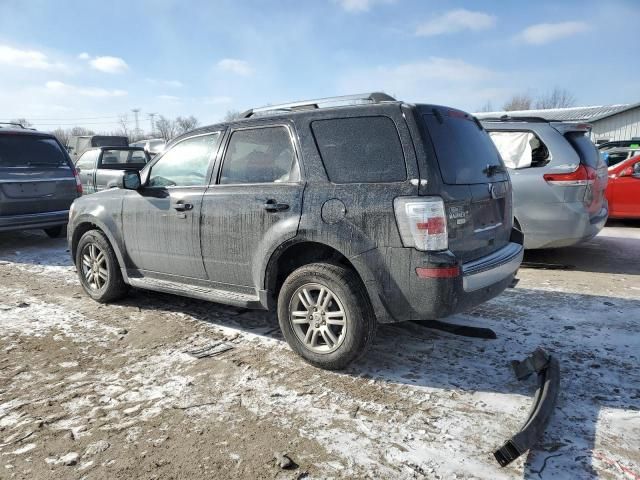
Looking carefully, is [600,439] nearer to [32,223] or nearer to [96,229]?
[96,229]

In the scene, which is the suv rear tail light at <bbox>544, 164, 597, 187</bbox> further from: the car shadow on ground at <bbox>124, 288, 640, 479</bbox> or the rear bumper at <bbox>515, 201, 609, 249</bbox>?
the car shadow on ground at <bbox>124, 288, 640, 479</bbox>

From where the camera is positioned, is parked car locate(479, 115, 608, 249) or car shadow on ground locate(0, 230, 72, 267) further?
car shadow on ground locate(0, 230, 72, 267)

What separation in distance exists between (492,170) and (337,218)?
137 cm

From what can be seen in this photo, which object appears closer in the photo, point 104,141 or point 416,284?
point 416,284

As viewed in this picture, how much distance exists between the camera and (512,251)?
379 centimetres

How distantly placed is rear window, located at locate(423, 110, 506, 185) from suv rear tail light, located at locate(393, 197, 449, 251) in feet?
0.82

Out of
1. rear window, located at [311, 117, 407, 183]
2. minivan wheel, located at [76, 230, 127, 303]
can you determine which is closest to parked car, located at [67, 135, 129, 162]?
minivan wheel, located at [76, 230, 127, 303]

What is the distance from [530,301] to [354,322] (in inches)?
102

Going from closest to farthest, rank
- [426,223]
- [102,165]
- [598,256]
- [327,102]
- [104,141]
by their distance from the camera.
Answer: [426,223] → [327,102] → [598,256] → [102,165] → [104,141]

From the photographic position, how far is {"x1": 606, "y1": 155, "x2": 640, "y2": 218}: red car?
→ 898 cm

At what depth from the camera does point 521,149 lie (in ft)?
20.9

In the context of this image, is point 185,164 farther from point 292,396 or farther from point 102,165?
point 102,165

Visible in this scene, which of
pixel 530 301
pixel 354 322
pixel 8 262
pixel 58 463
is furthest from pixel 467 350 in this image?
pixel 8 262

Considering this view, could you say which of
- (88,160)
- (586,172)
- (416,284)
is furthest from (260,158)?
(88,160)
